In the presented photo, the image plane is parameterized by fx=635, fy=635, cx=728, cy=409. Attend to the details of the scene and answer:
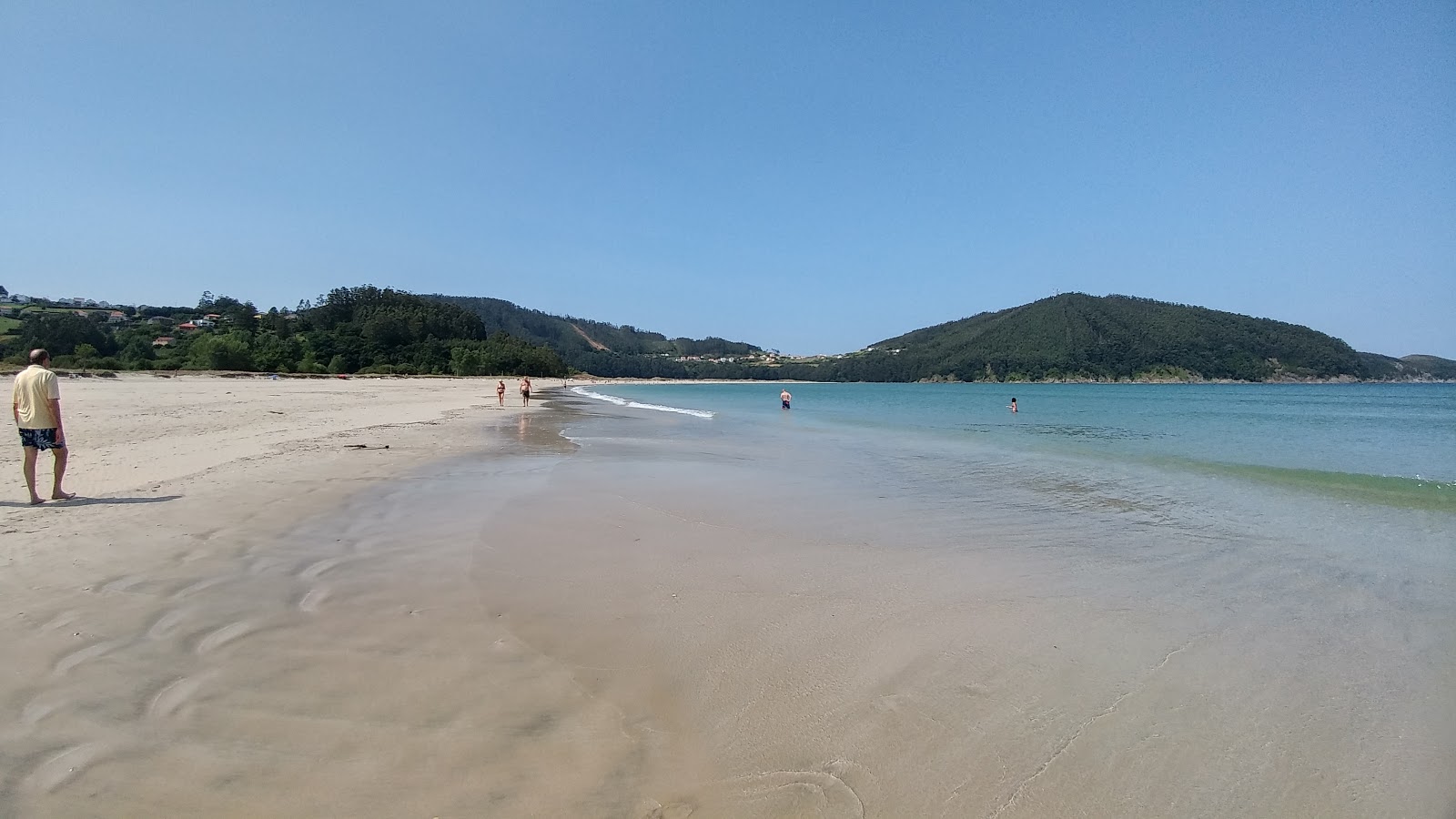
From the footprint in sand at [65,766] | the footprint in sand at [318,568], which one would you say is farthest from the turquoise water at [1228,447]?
the footprint in sand at [65,766]

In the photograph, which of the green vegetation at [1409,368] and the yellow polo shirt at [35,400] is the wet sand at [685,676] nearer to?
the yellow polo shirt at [35,400]

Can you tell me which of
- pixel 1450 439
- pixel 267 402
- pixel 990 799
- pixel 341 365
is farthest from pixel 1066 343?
pixel 990 799

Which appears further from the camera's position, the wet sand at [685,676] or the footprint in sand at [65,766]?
the wet sand at [685,676]

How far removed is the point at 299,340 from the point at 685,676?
103m

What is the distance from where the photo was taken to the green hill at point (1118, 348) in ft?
392

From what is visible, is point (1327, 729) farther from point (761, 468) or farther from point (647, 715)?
point (761, 468)

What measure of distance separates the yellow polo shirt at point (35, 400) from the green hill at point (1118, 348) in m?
154

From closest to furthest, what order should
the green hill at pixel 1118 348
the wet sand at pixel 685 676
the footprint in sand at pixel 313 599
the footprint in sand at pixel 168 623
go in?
the wet sand at pixel 685 676 → the footprint in sand at pixel 168 623 → the footprint in sand at pixel 313 599 → the green hill at pixel 1118 348

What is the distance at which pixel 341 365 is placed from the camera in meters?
85.8

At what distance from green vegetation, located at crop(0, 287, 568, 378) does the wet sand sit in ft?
235

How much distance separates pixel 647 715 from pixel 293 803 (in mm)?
1423

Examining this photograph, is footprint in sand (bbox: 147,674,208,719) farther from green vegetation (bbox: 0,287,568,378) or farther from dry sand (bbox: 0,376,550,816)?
green vegetation (bbox: 0,287,568,378)

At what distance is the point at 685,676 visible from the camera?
3516 millimetres

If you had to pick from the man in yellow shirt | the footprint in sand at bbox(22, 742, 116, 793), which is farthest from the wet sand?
the man in yellow shirt
